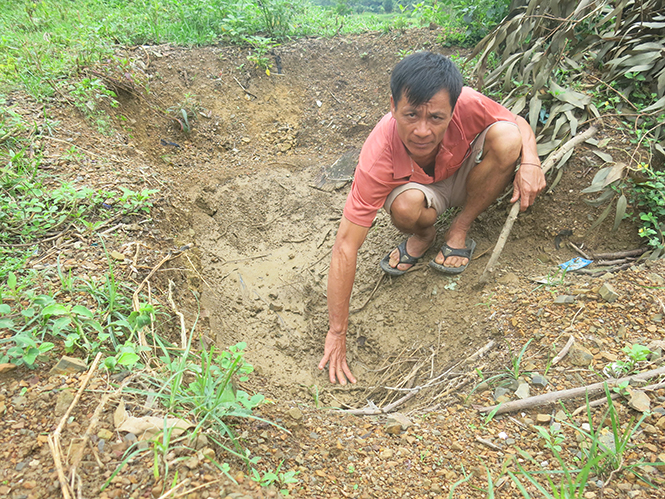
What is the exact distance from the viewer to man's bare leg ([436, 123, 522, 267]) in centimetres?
202

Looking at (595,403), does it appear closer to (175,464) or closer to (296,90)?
(175,464)

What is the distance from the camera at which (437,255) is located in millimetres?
2357

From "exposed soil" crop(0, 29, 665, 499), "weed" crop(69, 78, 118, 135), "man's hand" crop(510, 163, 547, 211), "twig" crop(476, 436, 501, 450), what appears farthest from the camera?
"weed" crop(69, 78, 118, 135)

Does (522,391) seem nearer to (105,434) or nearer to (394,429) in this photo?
(394,429)

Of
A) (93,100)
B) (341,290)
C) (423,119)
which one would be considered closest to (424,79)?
(423,119)

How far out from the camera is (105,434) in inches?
40.4

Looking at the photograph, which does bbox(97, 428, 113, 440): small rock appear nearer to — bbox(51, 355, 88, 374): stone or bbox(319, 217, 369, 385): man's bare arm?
bbox(51, 355, 88, 374): stone

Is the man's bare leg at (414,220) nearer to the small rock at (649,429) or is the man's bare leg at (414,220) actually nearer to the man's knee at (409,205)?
the man's knee at (409,205)

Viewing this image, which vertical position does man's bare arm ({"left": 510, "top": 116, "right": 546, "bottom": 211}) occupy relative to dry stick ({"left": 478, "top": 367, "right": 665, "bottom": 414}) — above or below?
above

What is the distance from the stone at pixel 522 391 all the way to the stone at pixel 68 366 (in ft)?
4.72

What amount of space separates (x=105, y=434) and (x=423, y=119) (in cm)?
160

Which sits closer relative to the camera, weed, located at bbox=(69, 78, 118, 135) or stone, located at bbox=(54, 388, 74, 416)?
stone, located at bbox=(54, 388, 74, 416)

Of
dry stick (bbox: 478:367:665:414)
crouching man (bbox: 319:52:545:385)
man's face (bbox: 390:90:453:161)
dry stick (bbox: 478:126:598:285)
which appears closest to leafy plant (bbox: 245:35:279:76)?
crouching man (bbox: 319:52:545:385)

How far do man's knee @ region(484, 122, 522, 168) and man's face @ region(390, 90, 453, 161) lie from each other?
0.40 metres
